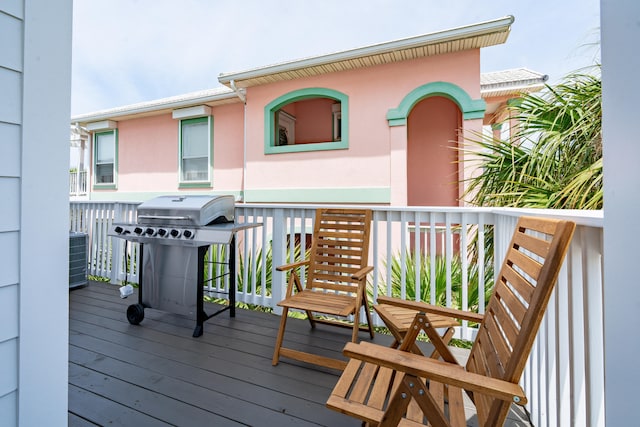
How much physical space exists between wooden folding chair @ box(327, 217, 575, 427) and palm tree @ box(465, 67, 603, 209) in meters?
1.60

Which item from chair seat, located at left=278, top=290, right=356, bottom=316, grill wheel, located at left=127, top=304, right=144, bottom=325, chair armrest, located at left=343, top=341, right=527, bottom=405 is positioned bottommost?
grill wheel, located at left=127, top=304, right=144, bottom=325

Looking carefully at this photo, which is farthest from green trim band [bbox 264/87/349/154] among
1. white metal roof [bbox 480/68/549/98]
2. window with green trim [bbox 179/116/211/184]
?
white metal roof [bbox 480/68/549/98]

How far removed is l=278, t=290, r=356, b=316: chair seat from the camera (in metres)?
2.25

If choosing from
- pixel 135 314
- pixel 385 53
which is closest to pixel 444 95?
pixel 385 53

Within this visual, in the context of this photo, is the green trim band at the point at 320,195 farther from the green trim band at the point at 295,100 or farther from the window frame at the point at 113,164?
the window frame at the point at 113,164

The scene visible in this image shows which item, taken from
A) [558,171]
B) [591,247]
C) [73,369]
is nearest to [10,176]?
[73,369]

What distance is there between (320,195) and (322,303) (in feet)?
12.4

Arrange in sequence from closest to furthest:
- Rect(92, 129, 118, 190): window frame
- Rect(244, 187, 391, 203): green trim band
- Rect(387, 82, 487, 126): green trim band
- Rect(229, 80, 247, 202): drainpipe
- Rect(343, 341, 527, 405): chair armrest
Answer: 1. Rect(343, 341, 527, 405): chair armrest
2. Rect(387, 82, 487, 126): green trim band
3. Rect(244, 187, 391, 203): green trim band
4. Rect(229, 80, 247, 202): drainpipe
5. Rect(92, 129, 118, 190): window frame

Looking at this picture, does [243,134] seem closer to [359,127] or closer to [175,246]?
[359,127]

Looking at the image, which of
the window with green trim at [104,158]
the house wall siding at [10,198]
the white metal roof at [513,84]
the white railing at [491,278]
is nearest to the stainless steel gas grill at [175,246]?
the white railing at [491,278]

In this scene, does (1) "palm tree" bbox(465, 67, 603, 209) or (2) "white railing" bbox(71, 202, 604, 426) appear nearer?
(2) "white railing" bbox(71, 202, 604, 426)

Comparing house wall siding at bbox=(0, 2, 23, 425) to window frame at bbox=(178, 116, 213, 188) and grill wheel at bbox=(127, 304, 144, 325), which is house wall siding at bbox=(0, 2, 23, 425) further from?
window frame at bbox=(178, 116, 213, 188)

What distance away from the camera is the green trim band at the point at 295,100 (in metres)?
5.91

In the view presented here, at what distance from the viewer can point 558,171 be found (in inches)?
114
